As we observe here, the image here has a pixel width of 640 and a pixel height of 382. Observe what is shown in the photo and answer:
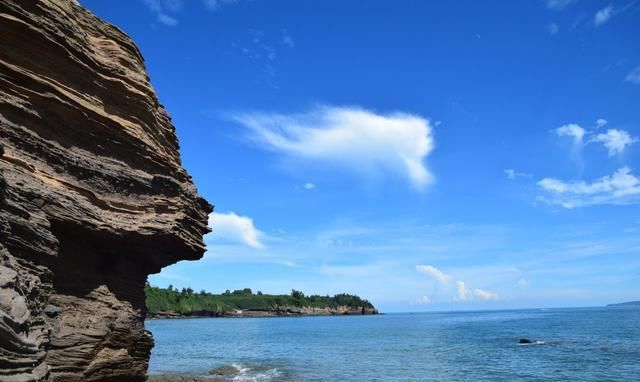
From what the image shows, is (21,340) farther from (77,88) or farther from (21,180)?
(77,88)

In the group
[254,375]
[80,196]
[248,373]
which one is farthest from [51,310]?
[248,373]

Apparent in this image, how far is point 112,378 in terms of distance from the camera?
687 inches

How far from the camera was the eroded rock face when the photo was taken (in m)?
13.6

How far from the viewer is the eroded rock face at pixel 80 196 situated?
1365cm

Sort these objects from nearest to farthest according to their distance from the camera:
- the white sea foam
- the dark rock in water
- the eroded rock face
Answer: the eroded rock face, the dark rock in water, the white sea foam

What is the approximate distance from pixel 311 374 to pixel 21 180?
1207 inches

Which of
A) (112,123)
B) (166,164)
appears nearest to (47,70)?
(112,123)

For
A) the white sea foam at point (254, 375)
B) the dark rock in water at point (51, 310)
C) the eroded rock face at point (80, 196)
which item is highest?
the eroded rock face at point (80, 196)

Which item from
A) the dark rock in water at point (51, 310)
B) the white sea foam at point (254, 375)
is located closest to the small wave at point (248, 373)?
the white sea foam at point (254, 375)

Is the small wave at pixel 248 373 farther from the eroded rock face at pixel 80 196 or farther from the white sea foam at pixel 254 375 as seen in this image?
the eroded rock face at pixel 80 196

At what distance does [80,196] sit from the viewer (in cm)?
1686

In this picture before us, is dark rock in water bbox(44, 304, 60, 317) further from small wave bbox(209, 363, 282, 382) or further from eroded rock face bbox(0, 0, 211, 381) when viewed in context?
small wave bbox(209, 363, 282, 382)

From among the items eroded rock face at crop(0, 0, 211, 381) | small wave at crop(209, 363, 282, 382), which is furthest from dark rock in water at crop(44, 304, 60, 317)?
small wave at crop(209, 363, 282, 382)

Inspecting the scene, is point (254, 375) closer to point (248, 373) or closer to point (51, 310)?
point (248, 373)
